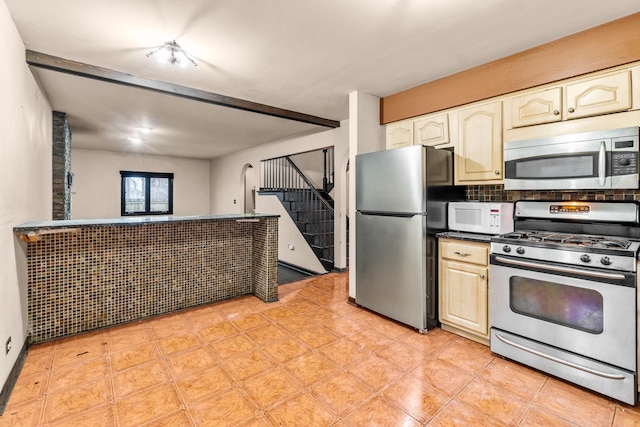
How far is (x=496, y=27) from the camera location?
2207 millimetres

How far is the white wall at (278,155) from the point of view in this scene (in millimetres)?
4980

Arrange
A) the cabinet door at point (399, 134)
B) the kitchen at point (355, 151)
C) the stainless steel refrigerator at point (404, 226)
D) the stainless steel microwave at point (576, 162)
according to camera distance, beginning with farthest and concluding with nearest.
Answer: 1. the cabinet door at point (399, 134)
2. the kitchen at point (355, 151)
3. the stainless steel refrigerator at point (404, 226)
4. the stainless steel microwave at point (576, 162)

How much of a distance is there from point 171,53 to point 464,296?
3270 millimetres

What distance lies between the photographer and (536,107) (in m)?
2.46

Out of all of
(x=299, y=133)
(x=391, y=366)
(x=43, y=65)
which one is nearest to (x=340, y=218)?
(x=299, y=133)

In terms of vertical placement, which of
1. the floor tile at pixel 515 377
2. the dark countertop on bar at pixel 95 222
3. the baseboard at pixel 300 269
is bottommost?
the floor tile at pixel 515 377

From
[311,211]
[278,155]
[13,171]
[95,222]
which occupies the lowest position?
[95,222]

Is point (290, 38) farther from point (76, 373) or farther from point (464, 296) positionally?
point (76, 373)

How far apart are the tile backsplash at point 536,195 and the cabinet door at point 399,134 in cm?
83

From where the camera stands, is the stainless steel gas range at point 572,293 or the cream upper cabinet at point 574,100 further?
the cream upper cabinet at point 574,100

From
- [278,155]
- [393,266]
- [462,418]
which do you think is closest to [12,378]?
[462,418]

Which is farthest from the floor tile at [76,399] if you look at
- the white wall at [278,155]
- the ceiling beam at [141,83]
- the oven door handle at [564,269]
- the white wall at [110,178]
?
the white wall at [110,178]

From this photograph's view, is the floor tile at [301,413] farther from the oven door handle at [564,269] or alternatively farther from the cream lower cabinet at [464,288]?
the oven door handle at [564,269]

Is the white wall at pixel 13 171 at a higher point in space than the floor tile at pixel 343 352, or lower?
higher
